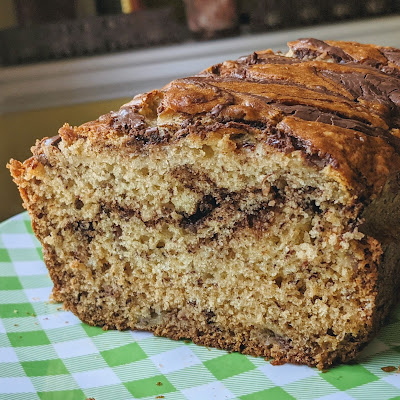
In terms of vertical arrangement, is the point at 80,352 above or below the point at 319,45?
below

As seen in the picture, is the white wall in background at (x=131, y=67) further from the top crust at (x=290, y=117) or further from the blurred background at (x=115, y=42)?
the top crust at (x=290, y=117)

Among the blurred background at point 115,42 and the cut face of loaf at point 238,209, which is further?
the blurred background at point 115,42

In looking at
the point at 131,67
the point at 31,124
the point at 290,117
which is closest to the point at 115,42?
the point at 131,67

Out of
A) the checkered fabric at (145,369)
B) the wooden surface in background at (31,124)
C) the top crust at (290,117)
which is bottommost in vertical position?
the checkered fabric at (145,369)

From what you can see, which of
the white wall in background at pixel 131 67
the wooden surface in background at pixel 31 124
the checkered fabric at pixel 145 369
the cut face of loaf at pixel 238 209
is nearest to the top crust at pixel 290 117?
the cut face of loaf at pixel 238 209

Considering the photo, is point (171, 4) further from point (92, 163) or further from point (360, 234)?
point (360, 234)

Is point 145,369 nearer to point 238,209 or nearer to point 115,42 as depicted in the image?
point 238,209

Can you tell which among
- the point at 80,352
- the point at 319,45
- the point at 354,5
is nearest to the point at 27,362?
the point at 80,352
